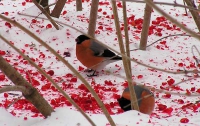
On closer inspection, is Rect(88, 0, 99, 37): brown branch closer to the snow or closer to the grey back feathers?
the snow

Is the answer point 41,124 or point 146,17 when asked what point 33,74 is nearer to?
point 146,17

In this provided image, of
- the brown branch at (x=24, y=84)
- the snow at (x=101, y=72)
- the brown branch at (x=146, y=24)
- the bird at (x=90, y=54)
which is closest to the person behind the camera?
the brown branch at (x=24, y=84)

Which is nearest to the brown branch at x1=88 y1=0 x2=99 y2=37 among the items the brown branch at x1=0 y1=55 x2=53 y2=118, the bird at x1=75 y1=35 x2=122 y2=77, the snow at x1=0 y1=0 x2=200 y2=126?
the snow at x1=0 y1=0 x2=200 y2=126

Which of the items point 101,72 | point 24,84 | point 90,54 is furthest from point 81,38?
point 24,84

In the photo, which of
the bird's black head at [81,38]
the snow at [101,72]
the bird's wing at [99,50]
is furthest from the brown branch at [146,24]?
the bird's black head at [81,38]

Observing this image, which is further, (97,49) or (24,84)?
(97,49)

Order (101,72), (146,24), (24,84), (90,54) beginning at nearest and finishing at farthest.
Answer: (24,84)
(90,54)
(101,72)
(146,24)

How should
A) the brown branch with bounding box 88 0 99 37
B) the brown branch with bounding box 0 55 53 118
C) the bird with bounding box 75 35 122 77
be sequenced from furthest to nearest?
the brown branch with bounding box 88 0 99 37 → the bird with bounding box 75 35 122 77 → the brown branch with bounding box 0 55 53 118

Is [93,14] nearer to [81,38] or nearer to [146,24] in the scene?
[81,38]

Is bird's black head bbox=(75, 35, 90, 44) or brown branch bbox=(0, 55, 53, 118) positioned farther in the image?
bird's black head bbox=(75, 35, 90, 44)

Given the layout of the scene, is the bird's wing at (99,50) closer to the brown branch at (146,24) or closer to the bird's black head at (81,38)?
the bird's black head at (81,38)

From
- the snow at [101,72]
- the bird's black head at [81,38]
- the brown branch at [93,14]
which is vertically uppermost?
the brown branch at [93,14]

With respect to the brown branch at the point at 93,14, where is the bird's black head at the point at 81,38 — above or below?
below

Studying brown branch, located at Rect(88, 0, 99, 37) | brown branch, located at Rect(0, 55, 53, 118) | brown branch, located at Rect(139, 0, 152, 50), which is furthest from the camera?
brown branch, located at Rect(88, 0, 99, 37)
